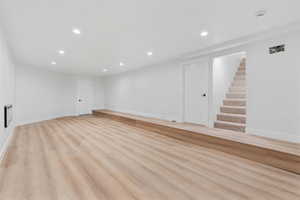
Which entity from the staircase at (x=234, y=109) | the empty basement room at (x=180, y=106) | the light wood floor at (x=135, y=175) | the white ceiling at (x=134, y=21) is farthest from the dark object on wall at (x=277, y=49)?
the light wood floor at (x=135, y=175)

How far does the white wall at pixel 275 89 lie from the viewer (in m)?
2.79

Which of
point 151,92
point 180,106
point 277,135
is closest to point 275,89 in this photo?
point 277,135

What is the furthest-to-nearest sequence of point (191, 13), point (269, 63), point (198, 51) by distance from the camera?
point (198, 51) < point (269, 63) < point (191, 13)

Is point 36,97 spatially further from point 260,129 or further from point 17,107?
point 260,129

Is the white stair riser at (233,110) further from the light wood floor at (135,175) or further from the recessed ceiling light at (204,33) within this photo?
the recessed ceiling light at (204,33)

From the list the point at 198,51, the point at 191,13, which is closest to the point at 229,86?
Result: the point at 198,51

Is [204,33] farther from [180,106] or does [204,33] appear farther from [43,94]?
[43,94]

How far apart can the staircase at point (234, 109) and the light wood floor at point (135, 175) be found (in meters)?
1.30

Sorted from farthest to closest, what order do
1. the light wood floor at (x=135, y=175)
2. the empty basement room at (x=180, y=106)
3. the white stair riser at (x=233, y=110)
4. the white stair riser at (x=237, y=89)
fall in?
the white stair riser at (x=237, y=89), the white stair riser at (x=233, y=110), the empty basement room at (x=180, y=106), the light wood floor at (x=135, y=175)

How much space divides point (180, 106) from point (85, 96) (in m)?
6.15

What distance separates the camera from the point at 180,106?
4.95 metres

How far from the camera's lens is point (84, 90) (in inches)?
337

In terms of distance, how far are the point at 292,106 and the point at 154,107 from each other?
406 cm

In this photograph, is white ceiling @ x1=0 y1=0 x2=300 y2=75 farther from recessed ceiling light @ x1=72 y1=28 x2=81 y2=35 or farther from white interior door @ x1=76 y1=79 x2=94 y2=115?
white interior door @ x1=76 y1=79 x2=94 y2=115
